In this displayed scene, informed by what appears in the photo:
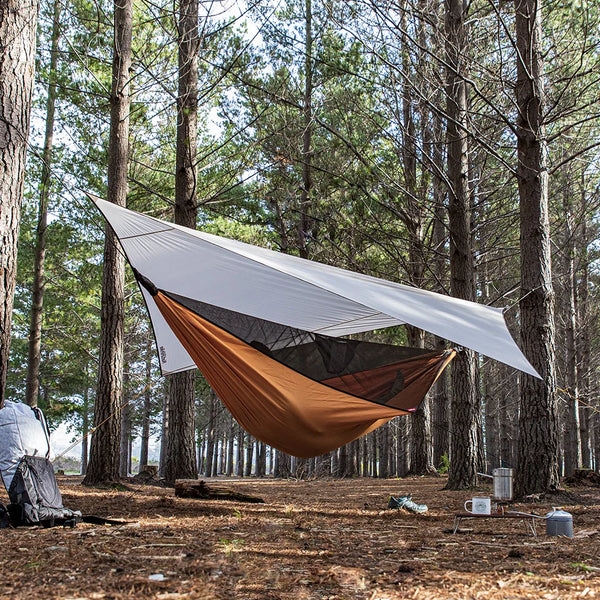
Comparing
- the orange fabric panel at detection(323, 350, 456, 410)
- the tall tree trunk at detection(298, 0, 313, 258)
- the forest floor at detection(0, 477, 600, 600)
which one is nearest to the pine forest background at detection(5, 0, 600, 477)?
the tall tree trunk at detection(298, 0, 313, 258)

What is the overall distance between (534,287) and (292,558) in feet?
9.94

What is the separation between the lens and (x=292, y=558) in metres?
2.30

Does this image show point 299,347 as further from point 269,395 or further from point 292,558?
point 292,558

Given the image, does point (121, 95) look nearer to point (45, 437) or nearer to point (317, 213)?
point (45, 437)

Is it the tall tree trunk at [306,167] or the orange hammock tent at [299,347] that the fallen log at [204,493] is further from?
the tall tree trunk at [306,167]

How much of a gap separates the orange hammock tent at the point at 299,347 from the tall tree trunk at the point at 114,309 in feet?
5.03

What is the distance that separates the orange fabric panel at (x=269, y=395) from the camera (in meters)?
3.13

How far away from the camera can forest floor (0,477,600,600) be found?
1776mm

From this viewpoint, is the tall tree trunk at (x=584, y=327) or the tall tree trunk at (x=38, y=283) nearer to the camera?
the tall tree trunk at (x=38, y=283)

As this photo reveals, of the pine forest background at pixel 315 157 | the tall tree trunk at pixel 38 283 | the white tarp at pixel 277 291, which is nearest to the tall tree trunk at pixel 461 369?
the pine forest background at pixel 315 157

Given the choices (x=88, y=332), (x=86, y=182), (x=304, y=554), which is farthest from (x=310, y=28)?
(x=304, y=554)

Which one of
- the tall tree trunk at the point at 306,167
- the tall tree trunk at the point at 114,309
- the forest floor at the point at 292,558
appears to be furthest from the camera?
the tall tree trunk at the point at 306,167

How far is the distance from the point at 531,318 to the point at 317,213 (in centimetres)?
474

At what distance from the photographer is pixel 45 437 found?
3100mm
